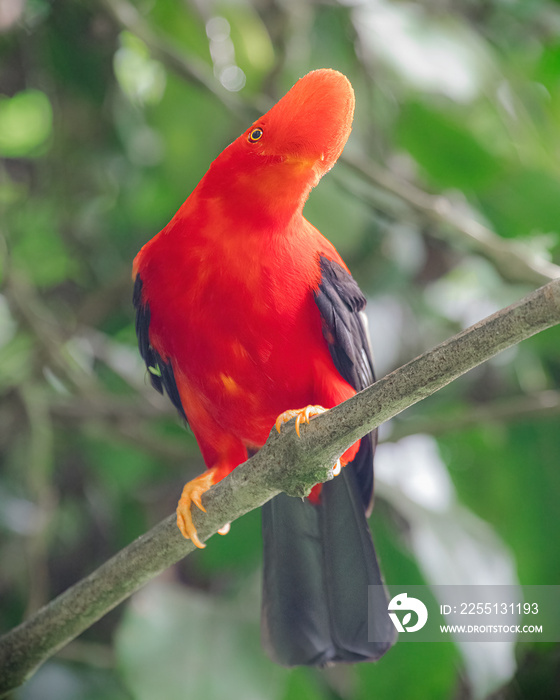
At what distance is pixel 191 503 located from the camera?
150 centimetres

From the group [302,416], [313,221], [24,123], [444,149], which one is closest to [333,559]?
[302,416]

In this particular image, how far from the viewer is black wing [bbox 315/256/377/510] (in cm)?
137

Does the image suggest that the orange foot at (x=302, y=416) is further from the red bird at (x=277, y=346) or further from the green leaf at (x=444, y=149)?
the green leaf at (x=444, y=149)

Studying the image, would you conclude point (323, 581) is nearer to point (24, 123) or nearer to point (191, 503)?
point (191, 503)

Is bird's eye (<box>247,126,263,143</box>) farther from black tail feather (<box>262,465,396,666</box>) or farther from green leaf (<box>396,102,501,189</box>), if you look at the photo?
green leaf (<box>396,102,501,189</box>)

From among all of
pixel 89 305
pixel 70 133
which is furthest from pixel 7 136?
pixel 89 305

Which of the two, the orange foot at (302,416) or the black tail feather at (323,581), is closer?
the orange foot at (302,416)

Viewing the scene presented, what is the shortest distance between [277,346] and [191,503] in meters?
0.39

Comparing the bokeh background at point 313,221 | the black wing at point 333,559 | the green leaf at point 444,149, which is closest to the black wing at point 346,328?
the black wing at point 333,559

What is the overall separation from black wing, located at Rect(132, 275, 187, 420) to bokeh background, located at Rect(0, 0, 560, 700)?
2.59ft

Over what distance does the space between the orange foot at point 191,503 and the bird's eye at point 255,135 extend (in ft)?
2.13

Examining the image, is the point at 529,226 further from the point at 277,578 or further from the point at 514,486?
the point at 277,578

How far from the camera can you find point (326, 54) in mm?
2723

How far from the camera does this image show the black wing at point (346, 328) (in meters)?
1.37
